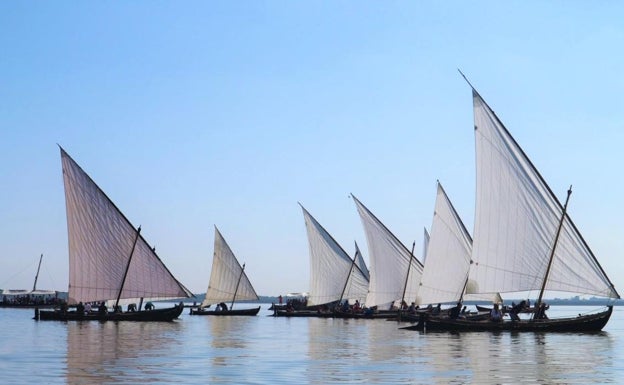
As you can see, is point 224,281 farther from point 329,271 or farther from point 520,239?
point 520,239

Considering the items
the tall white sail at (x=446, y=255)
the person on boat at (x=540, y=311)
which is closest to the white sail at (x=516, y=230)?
the person on boat at (x=540, y=311)

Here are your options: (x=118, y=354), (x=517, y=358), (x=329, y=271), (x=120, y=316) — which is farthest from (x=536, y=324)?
(x=329, y=271)

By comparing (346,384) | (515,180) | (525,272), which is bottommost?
(346,384)

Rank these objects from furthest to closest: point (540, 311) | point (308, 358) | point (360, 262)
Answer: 1. point (360, 262)
2. point (540, 311)
3. point (308, 358)

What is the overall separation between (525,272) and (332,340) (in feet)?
45.7

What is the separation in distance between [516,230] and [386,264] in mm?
40405

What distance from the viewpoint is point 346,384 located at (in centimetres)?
3597

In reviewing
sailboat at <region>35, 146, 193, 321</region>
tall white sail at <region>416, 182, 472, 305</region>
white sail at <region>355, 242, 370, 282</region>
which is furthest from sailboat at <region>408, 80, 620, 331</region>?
white sail at <region>355, 242, 370, 282</region>

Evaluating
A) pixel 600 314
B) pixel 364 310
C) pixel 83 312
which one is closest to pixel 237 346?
pixel 600 314

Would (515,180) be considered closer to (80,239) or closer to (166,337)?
(166,337)

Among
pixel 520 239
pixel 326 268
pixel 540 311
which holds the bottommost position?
pixel 540 311

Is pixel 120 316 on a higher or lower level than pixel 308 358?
higher

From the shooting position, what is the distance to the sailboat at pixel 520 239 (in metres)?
68.5

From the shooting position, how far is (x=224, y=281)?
129875mm
